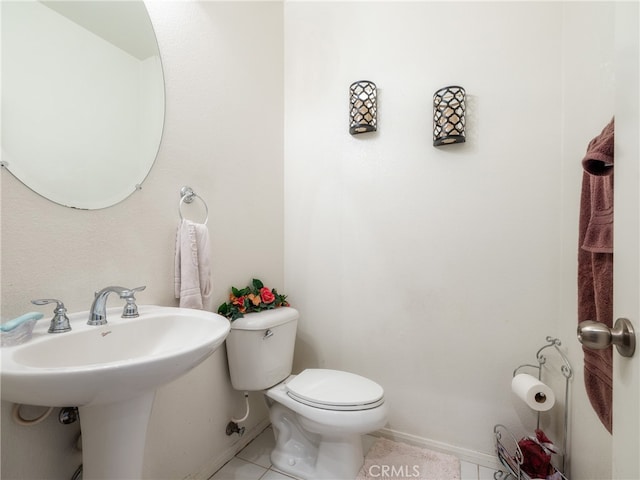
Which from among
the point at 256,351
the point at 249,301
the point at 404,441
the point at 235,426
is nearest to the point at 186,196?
the point at 249,301

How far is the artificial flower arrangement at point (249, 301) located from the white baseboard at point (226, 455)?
2.04ft

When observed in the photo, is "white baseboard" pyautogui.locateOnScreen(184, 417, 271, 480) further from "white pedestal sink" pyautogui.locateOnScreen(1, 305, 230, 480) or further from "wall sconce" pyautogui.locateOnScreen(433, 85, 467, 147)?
"wall sconce" pyautogui.locateOnScreen(433, 85, 467, 147)

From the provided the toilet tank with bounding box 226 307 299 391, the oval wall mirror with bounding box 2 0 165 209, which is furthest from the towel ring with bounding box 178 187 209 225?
the toilet tank with bounding box 226 307 299 391

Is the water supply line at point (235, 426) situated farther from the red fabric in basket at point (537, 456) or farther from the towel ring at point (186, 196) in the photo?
the red fabric in basket at point (537, 456)

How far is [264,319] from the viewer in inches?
55.4

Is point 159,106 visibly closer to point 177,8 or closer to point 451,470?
point 177,8

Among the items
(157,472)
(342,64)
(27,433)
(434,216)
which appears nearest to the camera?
(27,433)

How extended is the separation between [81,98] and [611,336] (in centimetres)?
139

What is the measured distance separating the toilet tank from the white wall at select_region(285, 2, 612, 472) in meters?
0.37

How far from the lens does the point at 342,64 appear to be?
1.72 m

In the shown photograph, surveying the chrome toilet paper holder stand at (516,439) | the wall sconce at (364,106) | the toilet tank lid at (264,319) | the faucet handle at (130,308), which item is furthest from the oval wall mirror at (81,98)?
the chrome toilet paper holder stand at (516,439)

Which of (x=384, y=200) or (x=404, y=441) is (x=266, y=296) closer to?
(x=384, y=200)

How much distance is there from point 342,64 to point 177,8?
83cm

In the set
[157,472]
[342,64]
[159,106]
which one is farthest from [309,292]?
[342,64]
